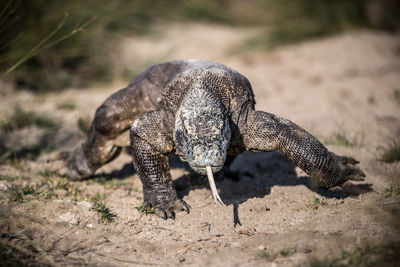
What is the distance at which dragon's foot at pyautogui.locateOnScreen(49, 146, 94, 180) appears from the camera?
4848 millimetres

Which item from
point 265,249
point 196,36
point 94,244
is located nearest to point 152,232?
point 94,244

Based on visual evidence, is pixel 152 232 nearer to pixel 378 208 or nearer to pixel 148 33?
pixel 378 208

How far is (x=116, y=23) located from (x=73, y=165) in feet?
20.0

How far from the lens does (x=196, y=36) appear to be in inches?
477

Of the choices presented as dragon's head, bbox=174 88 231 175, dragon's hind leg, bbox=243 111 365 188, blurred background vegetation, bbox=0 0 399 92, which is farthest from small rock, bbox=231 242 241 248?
blurred background vegetation, bbox=0 0 399 92

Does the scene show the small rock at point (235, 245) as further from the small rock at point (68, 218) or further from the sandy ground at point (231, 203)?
the small rock at point (68, 218)

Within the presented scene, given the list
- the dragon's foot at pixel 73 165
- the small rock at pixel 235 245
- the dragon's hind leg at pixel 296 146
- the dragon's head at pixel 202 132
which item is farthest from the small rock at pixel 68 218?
the dragon's hind leg at pixel 296 146

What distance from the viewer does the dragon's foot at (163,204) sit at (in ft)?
12.4

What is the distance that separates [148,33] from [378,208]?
876 centimetres

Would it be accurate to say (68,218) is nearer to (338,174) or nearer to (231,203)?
(231,203)

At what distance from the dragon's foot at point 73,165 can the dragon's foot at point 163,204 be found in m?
1.35

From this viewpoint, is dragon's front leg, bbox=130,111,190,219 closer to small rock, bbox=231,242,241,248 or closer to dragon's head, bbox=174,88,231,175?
dragon's head, bbox=174,88,231,175

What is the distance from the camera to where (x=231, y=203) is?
12.9ft

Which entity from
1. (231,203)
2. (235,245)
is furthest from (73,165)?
(235,245)
